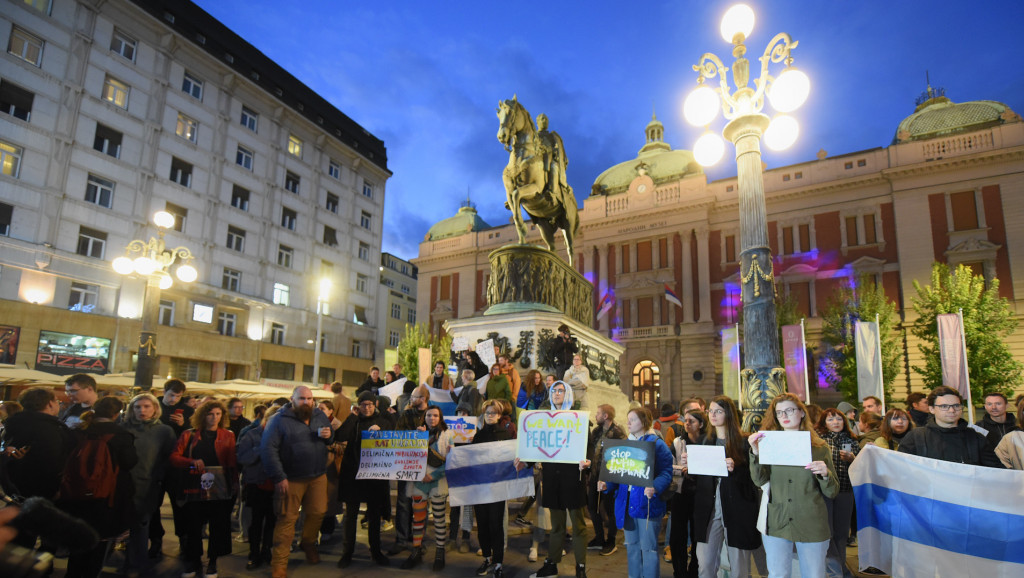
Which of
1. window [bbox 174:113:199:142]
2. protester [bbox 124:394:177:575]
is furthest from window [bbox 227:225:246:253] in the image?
protester [bbox 124:394:177:575]

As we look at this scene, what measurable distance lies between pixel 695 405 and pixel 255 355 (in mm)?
32150

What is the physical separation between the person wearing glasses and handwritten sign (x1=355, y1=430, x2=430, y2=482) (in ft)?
16.2

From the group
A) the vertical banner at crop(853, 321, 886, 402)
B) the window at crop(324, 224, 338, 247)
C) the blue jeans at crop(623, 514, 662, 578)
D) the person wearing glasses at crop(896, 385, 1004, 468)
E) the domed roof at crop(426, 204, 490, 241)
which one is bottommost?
the blue jeans at crop(623, 514, 662, 578)

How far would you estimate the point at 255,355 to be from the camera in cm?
3412

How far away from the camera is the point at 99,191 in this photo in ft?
91.1

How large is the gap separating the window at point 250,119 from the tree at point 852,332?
120 ft

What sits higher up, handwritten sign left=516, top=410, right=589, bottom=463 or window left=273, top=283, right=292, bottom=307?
window left=273, top=283, right=292, bottom=307

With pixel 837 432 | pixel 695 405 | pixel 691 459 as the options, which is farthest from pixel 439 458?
pixel 837 432

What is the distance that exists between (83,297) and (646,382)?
32.3m

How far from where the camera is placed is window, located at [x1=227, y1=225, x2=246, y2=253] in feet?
113

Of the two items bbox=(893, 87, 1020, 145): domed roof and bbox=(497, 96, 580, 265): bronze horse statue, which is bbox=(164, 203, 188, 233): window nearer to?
bbox=(497, 96, 580, 265): bronze horse statue

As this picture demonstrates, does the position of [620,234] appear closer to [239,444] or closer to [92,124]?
[92,124]

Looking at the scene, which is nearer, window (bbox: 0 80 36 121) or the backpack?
the backpack

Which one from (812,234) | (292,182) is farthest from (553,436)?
(292,182)
